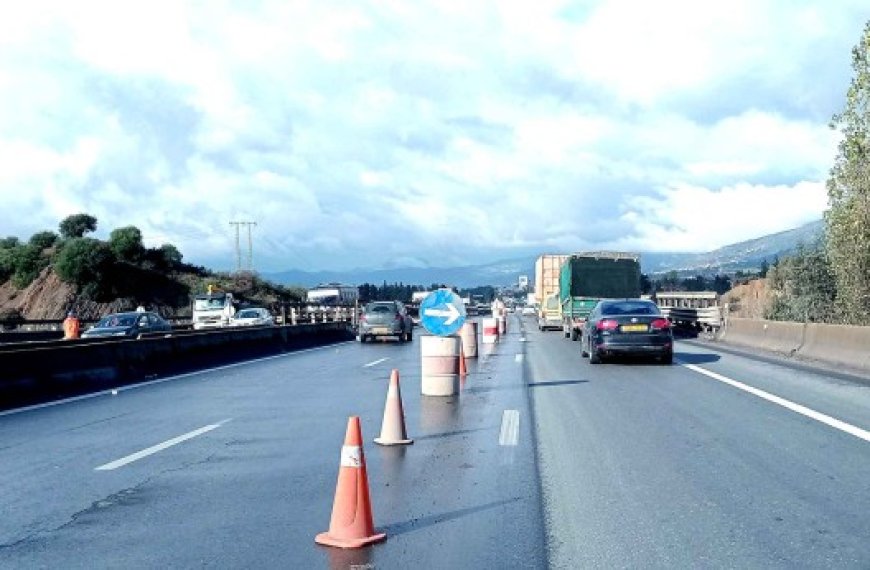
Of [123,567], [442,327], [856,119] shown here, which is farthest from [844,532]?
[856,119]

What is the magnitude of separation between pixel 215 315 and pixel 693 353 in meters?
27.3

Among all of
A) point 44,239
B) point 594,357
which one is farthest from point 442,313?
point 44,239

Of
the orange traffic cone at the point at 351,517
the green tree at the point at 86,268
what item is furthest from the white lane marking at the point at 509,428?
the green tree at the point at 86,268

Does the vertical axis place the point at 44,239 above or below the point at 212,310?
above

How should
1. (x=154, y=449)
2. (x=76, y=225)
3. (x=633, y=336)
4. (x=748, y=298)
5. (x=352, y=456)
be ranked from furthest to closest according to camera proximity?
(x=76, y=225), (x=748, y=298), (x=633, y=336), (x=154, y=449), (x=352, y=456)

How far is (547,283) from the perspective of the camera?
5684cm

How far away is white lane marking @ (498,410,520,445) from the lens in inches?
A: 451

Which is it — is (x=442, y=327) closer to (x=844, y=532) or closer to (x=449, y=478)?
(x=449, y=478)

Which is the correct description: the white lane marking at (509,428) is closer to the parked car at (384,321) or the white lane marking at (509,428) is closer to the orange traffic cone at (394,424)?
the orange traffic cone at (394,424)

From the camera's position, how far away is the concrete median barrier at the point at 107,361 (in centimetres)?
1677

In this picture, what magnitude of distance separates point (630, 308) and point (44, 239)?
6956cm

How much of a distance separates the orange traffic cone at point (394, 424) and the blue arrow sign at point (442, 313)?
6187 mm

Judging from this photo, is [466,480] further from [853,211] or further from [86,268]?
[86,268]

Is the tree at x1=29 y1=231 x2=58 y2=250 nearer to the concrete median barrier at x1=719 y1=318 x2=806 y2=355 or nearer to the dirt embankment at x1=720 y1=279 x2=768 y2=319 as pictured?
the dirt embankment at x1=720 y1=279 x2=768 y2=319
